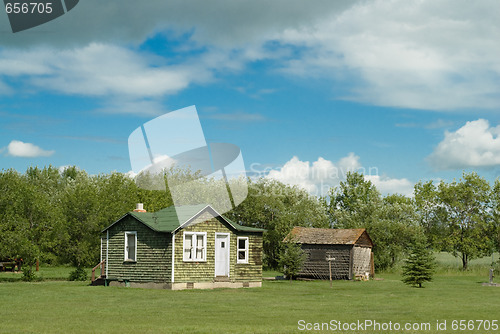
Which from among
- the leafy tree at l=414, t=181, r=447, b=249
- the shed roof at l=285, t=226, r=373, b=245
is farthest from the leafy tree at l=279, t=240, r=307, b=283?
the leafy tree at l=414, t=181, r=447, b=249

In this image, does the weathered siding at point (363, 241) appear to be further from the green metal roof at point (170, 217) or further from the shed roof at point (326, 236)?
the green metal roof at point (170, 217)

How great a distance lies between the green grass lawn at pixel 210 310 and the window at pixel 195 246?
4059mm

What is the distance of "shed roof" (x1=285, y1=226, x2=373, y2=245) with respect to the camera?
46547 mm

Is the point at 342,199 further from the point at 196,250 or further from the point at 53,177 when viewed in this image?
the point at 196,250

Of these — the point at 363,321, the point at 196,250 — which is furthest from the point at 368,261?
the point at 363,321

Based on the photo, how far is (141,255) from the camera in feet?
112

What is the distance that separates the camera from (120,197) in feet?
216

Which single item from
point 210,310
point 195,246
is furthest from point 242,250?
point 210,310

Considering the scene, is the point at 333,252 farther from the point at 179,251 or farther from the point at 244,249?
the point at 179,251

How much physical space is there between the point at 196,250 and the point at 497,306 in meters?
16.1

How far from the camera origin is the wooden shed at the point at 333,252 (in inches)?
1828

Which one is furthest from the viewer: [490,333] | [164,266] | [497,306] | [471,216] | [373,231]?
[471,216]

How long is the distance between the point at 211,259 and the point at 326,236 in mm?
15437

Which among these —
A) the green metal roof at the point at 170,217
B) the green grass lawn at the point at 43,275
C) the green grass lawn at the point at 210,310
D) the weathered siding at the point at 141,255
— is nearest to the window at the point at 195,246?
the green metal roof at the point at 170,217
